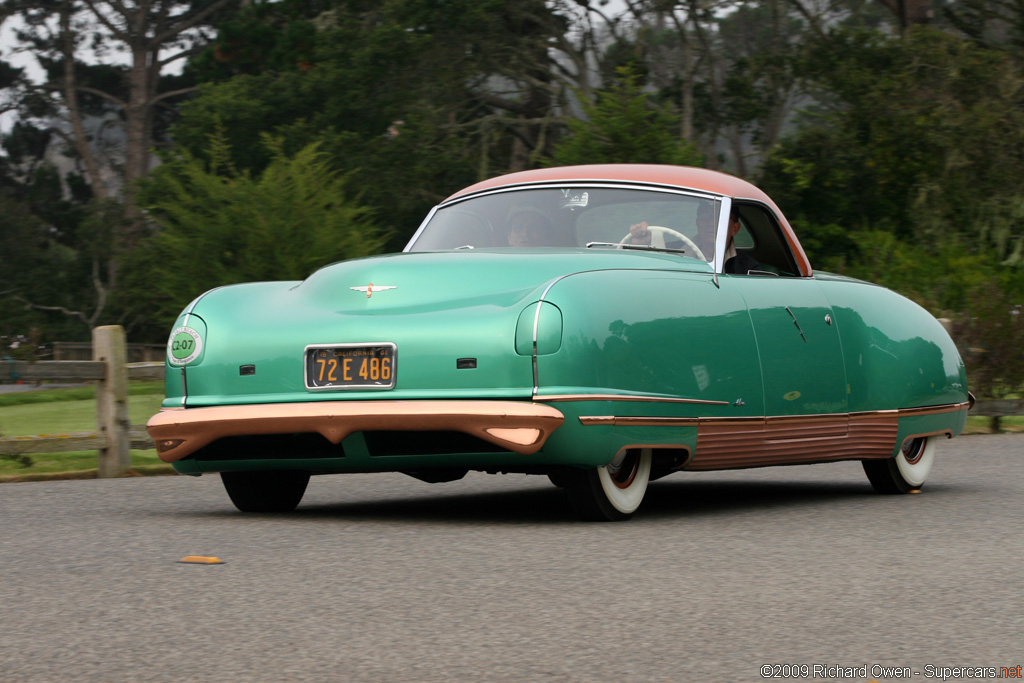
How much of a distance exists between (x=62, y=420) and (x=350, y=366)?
11978 mm

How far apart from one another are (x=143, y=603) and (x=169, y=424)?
6.79 feet

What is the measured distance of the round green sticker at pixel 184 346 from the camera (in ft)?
21.3

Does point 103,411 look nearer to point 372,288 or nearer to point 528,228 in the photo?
point 528,228

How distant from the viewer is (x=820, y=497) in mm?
7777

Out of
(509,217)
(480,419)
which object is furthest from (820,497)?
(480,419)

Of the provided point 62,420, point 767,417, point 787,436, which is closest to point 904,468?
point 787,436

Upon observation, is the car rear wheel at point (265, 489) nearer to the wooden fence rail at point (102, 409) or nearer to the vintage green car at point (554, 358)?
the vintage green car at point (554, 358)

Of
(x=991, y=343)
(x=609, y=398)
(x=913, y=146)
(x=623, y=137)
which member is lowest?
(x=991, y=343)

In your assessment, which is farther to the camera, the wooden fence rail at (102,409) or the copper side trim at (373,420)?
the wooden fence rail at (102,409)

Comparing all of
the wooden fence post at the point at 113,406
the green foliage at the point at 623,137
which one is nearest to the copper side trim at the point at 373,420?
the wooden fence post at the point at 113,406

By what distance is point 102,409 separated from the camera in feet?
31.8

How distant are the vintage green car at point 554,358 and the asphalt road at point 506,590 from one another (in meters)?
0.31

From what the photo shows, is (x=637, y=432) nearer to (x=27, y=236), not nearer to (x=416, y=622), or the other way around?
(x=416, y=622)

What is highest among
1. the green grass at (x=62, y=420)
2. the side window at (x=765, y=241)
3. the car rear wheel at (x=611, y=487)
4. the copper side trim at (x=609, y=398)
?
the side window at (x=765, y=241)
